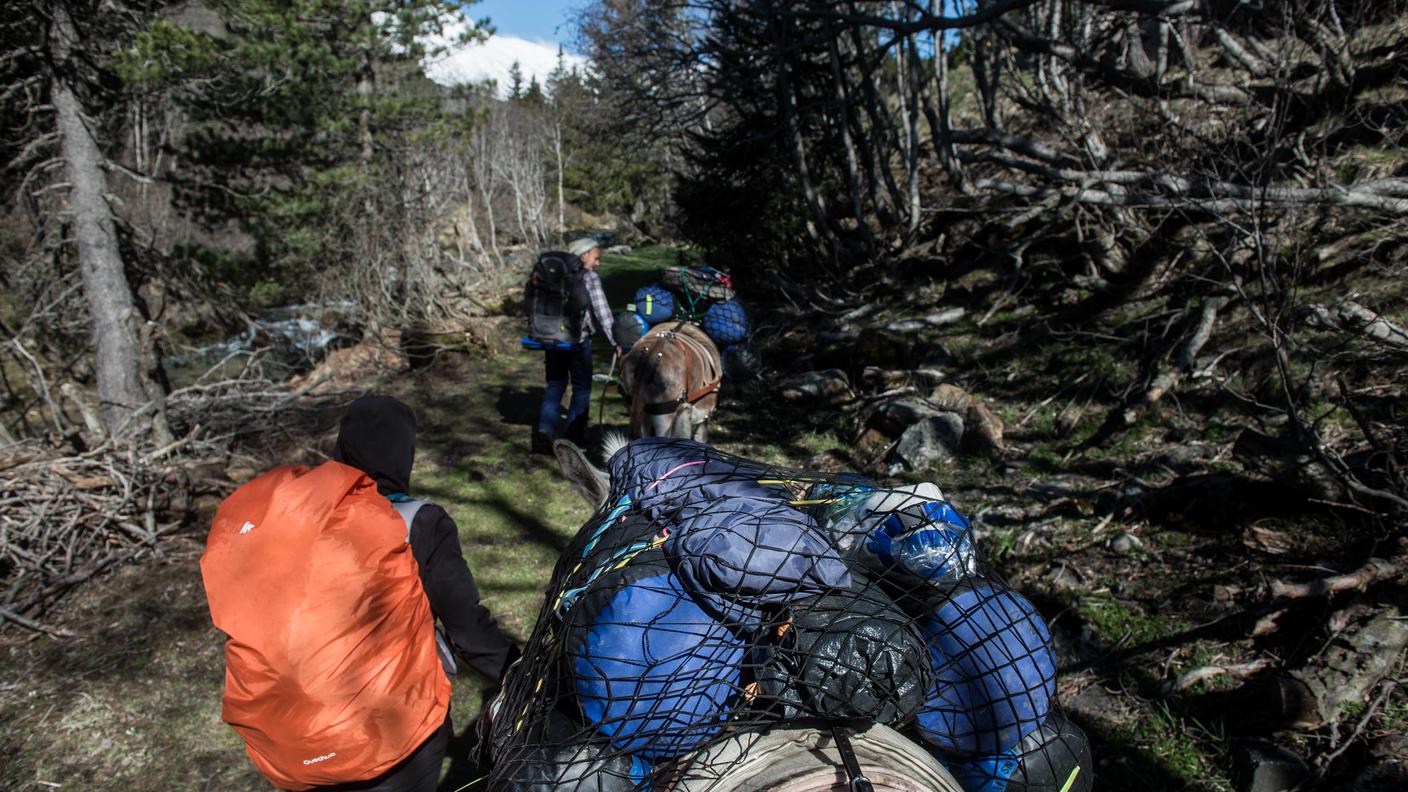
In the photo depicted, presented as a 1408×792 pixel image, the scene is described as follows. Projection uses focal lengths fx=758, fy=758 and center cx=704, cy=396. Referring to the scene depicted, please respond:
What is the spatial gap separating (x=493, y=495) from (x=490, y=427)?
5.87 feet

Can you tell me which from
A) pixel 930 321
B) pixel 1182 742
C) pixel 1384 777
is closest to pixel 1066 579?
pixel 1182 742

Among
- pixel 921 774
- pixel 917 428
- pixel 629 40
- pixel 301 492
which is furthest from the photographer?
pixel 629 40

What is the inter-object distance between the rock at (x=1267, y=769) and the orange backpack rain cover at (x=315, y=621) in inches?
123

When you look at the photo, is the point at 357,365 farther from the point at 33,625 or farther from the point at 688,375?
the point at 688,375

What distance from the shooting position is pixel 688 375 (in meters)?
5.63

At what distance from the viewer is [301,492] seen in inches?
75.5

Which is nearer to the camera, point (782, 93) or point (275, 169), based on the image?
point (275, 169)

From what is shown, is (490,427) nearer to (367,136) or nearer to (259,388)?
(259,388)

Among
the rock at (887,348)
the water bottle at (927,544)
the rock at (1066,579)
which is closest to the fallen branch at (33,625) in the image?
the water bottle at (927,544)

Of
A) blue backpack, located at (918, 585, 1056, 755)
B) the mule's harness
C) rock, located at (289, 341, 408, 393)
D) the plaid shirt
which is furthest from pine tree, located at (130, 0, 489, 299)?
blue backpack, located at (918, 585, 1056, 755)

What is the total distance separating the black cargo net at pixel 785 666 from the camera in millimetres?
1537

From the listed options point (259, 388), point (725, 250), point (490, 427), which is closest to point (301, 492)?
point (490, 427)

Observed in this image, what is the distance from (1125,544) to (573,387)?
179 inches

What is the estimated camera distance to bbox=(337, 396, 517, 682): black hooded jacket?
2.26 m
